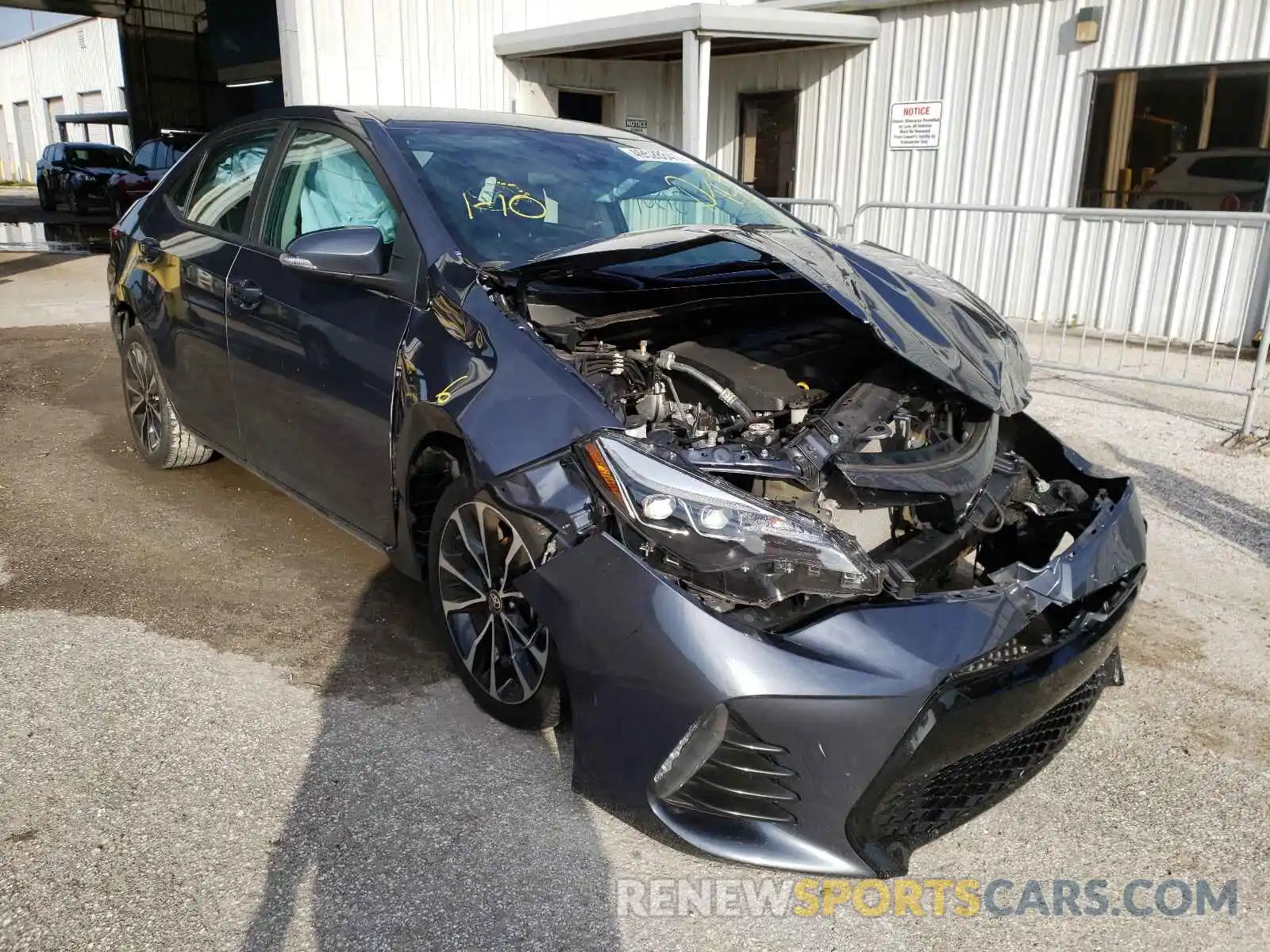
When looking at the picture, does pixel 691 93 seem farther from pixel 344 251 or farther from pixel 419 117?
pixel 344 251

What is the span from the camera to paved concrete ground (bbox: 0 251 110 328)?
377 inches

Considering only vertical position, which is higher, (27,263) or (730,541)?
(730,541)

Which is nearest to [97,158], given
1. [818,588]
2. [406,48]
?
[406,48]

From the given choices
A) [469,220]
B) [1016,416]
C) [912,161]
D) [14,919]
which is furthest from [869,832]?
[912,161]

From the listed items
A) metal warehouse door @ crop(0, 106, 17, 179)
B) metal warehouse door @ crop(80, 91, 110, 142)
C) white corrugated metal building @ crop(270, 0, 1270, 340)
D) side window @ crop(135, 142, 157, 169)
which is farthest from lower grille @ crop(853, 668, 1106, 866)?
metal warehouse door @ crop(0, 106, 17, 179)

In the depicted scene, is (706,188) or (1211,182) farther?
(1211,182)

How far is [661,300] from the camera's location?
3207 mm

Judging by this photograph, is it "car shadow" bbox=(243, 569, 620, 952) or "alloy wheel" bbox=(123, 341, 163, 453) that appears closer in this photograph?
"car shadow" bbox=(243, 569, 620, 952)

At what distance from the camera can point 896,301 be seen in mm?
2783

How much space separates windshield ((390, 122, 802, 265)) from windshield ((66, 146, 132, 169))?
2072 cm

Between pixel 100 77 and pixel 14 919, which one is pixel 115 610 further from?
pixel 100 77

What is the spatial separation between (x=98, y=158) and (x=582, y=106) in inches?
587

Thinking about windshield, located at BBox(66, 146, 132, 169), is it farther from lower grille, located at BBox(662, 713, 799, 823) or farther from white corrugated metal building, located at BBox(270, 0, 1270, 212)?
lower grille, located at BBox(662, 713, 799, 823)

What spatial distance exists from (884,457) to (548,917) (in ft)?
4.49
